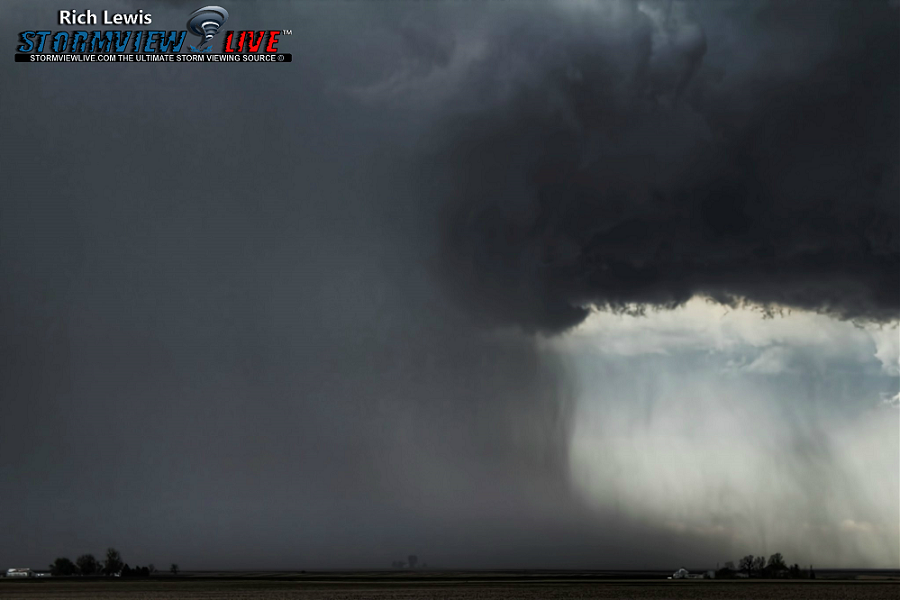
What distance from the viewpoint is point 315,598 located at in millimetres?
93125

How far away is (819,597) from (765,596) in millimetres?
7379

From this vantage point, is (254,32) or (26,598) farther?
(26,598)

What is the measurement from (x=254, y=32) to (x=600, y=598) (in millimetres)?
76971

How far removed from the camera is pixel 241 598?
92.5 metres

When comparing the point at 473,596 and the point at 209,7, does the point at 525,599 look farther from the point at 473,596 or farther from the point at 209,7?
the point at 209,7

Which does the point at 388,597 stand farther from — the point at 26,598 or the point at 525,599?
the point at 26,598

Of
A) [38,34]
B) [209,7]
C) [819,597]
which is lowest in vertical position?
[819,597]

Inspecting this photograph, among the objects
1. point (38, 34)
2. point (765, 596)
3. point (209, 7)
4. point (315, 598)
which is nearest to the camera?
point (38, 34)

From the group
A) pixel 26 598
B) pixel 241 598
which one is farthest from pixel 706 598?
pixel 26 598

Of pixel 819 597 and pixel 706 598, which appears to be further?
pixel 819 597

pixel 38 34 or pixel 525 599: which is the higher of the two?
pixel 38 34

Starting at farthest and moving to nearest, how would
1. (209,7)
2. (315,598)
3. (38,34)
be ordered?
(315,598), (209,7), (38,34)

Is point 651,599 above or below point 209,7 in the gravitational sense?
below

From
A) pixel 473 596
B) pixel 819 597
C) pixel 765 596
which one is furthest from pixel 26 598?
pixel 819 597
